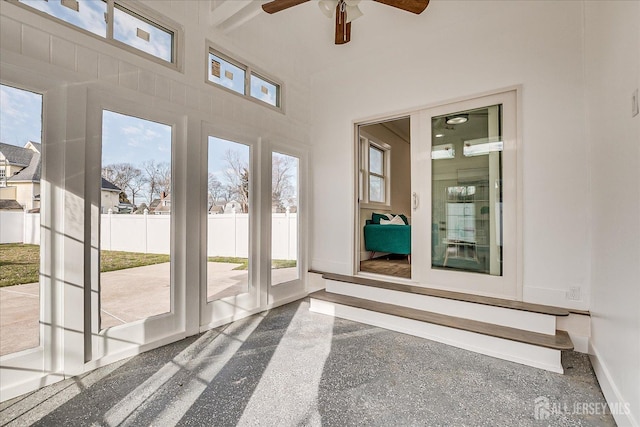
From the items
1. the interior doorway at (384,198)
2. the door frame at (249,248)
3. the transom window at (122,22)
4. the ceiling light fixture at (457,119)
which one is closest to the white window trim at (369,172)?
the interior doorway at (384,198)

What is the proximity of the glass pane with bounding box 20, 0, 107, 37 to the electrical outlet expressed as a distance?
433 centimetres

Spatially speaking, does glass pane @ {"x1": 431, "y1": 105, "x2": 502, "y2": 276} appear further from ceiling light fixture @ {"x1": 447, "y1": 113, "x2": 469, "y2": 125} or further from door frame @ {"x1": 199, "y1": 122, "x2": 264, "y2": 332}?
door frame @ {"x1": 199, "y1": 122, "x2": 264, "y2": 332}

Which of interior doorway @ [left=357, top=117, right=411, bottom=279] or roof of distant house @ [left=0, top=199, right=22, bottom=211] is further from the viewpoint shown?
interior doorway @ [left=357, top=117, right=411, bottom=279]

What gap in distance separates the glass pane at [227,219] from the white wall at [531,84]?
73.2 inches

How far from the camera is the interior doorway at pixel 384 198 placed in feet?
14.9

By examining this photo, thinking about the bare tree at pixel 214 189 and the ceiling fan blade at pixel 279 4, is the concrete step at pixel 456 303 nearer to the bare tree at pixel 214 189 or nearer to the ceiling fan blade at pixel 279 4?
the bare tree at pixel 214 189

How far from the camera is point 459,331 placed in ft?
8.25

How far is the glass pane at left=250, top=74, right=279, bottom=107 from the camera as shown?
333cm

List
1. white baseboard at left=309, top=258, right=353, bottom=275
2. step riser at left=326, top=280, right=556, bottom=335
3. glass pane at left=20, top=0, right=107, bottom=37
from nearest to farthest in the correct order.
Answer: glass pane at left=20, top=0, right=107, bottom=37 → step riser at left=326, top=280, right=556, bottom=335 → white baseboard at left=309, top=258, right=353, bottom=275

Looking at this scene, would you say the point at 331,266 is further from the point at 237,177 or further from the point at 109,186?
the point at 109,186

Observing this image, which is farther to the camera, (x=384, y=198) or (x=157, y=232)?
(x=384, y=198)

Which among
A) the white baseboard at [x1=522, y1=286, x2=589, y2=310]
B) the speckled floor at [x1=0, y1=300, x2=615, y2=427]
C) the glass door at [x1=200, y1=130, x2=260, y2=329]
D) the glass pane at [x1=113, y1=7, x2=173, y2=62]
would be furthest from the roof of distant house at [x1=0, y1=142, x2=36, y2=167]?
the white baseboard at [x1=522, y1=286, x2=589, y2=310]

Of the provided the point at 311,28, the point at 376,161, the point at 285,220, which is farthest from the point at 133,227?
the point at 376,161

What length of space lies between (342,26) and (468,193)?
205 centimetres
